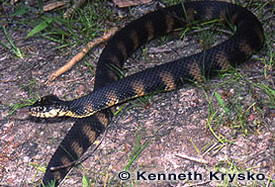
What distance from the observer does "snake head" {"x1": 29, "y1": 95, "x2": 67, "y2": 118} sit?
15.5 feet

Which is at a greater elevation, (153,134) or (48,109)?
(48,109)

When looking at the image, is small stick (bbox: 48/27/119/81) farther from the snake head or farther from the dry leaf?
the dry leaf

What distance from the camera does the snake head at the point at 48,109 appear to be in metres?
4.73

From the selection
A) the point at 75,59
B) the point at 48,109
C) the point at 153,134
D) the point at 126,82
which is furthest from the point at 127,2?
the point at 153,134

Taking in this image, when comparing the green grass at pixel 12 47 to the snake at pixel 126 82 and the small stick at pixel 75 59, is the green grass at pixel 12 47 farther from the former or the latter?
the snake at pixel 126 82

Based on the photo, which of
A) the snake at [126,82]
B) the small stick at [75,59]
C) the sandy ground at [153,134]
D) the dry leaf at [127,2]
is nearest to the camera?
the sandy ground at [153,134]

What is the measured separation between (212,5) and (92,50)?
6.30ft

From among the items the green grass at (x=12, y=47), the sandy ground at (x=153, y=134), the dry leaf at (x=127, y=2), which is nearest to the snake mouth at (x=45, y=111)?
the sandy ground at (x=153, y=134)

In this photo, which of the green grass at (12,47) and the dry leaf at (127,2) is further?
the dry leaf at (127,2)

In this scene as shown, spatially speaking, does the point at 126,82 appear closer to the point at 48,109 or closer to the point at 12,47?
the point at 48,109

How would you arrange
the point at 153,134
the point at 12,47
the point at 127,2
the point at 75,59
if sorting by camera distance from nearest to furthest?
the point at 153,134, the point at 75,59, the point at 12,47, the point at 127,2

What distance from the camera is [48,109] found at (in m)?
4.75

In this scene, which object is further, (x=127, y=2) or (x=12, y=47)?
(x=127, y=2)

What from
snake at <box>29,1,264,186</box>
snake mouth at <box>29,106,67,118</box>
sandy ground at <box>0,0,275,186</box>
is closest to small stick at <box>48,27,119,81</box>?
sandy ground at <box>0,0,275,186</box>
